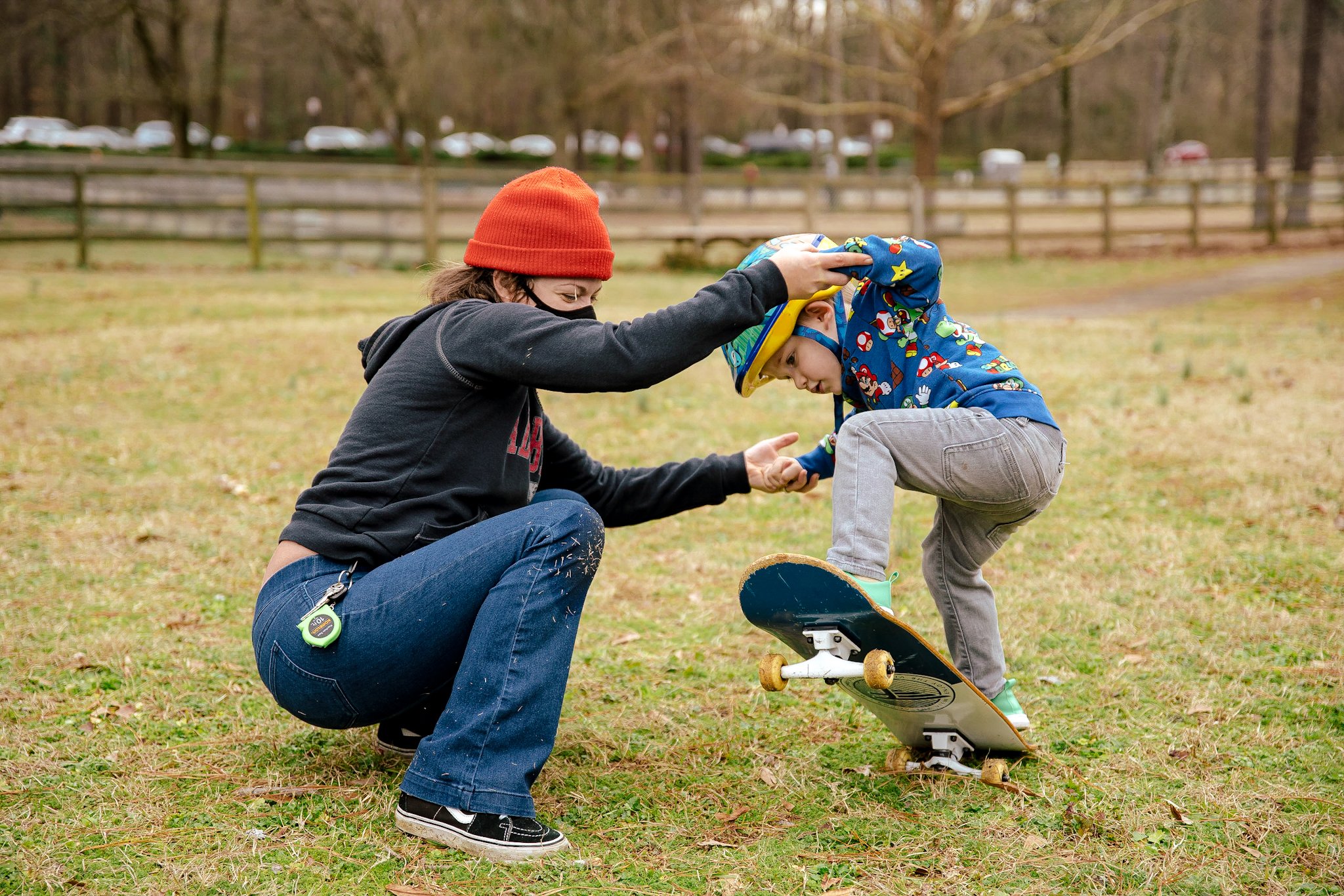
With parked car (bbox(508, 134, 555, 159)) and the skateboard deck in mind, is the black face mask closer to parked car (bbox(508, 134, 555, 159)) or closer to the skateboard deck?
the skateboard deck

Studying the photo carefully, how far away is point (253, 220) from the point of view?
16312mm

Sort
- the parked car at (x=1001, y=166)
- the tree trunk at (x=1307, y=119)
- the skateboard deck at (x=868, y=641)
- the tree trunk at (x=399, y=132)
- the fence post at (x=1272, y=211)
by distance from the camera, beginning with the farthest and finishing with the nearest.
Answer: the parked car at (x=1001, y=166) < the tree trunk at (x=399, y=132) < the tree trunk at (x=1307, y=119) < the fence post at (x=1272, y=211) < the skateboard deck at (x=868, y=641)

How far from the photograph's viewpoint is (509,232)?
2.66 m

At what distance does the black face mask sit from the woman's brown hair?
0.06 feet

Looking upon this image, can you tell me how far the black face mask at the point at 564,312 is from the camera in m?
2.73

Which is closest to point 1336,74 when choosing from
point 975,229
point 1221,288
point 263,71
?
point 975,229

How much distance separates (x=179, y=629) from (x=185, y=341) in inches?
256

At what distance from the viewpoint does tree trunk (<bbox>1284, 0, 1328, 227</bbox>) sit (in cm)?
2231

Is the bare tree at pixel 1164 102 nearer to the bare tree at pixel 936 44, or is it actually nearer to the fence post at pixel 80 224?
the bare tree at pixel 936 44

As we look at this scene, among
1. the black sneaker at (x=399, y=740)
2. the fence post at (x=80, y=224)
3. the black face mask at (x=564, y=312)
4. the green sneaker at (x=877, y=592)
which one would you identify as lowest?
the black sneaker at (x=399, y=740)

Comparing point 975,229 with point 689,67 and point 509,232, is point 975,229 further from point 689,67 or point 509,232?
point 509,232

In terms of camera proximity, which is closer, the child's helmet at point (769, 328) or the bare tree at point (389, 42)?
the child's helmet at point (769, 328)

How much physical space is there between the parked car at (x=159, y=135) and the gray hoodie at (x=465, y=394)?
49.2 metres

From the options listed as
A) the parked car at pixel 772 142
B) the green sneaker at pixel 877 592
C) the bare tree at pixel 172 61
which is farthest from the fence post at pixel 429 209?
the parked car at pixel 772 142
